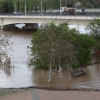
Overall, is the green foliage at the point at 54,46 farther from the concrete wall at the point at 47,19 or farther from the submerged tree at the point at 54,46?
the concrete wall at the point at 47,19

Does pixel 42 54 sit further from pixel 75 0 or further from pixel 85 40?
pixel 75 0

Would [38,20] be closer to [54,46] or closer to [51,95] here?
[54,46]

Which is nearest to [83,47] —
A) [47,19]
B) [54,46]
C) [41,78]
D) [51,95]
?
[41,78]

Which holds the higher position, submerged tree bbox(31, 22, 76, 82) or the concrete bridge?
the concrete bridge

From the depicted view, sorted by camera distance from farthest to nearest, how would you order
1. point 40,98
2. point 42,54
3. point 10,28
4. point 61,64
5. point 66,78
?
1. point 10,28
2. point 61,64
3. point 66,78
4. point 42,54
5. point 40,98

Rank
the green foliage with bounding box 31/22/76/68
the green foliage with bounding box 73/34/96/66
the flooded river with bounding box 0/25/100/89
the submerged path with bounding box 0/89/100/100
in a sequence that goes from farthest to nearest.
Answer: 1. the green foliage with bounding box 73/34/96/66
2. the flooded river with bounding box 0/25/100/89
3. the green foliage with bounding box 31/22/76/68
4. the submerged path with bounding box 0/89/100/100

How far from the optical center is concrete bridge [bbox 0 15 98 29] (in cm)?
6359

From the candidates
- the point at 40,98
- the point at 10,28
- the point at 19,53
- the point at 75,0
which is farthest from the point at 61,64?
the point at 75,0

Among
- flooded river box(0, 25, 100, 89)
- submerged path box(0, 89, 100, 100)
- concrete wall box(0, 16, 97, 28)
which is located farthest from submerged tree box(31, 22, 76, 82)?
concrete wall box(0, 16, 97, 28)

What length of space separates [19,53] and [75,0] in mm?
102183

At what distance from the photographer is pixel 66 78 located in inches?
1177

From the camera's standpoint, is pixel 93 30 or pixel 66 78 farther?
pixel 93 30

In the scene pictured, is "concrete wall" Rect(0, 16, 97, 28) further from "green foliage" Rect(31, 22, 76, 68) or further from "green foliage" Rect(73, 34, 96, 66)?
"green foliage" Rect(31, 22, 76, 68)

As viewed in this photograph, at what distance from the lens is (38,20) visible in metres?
74.1
